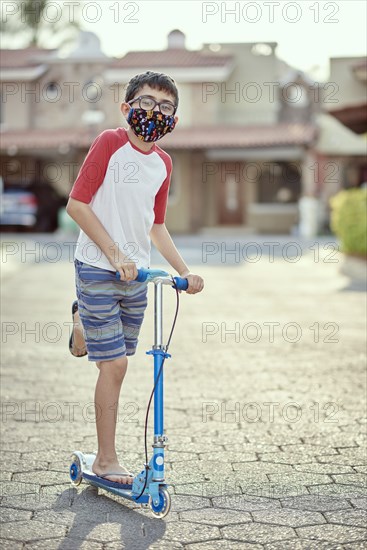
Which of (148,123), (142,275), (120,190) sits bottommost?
(142,275)

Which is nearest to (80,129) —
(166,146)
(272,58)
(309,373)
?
(166,146)

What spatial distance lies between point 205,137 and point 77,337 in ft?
101

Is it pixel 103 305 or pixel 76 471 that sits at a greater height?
pixel 103 305

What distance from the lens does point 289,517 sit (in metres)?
4.26

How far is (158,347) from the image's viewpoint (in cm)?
419

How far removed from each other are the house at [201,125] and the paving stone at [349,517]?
29.5m

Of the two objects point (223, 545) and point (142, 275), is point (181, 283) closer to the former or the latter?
point (142, 275)

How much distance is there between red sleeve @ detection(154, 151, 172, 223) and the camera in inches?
178

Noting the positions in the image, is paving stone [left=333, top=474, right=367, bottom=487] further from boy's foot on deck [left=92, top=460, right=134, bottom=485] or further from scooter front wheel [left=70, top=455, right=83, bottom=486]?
scooter front wheel [left=70, top=455, right=83, bottom=486]

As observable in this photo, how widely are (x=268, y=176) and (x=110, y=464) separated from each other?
32524 mm

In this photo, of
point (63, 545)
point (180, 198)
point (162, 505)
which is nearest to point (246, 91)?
point (180, 198)

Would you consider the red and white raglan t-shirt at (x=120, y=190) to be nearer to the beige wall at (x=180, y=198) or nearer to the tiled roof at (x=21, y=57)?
the beige wall at (x=180, y=198)

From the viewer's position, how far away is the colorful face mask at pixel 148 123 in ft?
14.2

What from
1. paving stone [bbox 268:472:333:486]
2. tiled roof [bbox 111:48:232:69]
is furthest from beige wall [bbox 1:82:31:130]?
paving stone [bbox 268:472:333:486]
